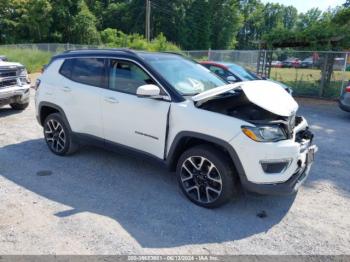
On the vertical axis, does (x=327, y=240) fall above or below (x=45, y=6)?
below

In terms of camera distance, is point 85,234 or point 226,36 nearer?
point 85,234

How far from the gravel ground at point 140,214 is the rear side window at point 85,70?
1.31 meters

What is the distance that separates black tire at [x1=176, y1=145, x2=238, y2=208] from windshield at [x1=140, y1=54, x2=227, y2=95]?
2.75ft

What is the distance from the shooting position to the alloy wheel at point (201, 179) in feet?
12.2

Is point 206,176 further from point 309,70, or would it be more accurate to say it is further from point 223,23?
→ point 223,23

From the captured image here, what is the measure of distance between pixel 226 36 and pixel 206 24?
16.1 feet

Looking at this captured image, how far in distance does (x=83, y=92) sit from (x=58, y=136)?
104cm

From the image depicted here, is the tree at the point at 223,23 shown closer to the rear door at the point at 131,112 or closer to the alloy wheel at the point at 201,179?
the rear door at the point at 131,112

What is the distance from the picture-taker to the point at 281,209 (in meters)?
3.88

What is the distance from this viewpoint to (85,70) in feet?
16.3

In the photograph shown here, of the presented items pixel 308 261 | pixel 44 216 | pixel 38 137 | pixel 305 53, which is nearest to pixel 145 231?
pixel 44 216

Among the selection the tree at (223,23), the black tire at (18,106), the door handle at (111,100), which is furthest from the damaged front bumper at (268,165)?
the tree at (223,23)

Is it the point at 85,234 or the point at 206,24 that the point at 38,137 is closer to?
the point at 85,234

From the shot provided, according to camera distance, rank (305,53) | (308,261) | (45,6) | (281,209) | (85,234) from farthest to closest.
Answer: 1. (45,6)
2. (305,53)
3. (281,209)
4. (85,234)
5. (308,261)
